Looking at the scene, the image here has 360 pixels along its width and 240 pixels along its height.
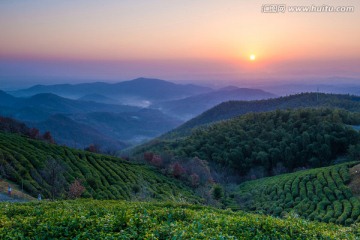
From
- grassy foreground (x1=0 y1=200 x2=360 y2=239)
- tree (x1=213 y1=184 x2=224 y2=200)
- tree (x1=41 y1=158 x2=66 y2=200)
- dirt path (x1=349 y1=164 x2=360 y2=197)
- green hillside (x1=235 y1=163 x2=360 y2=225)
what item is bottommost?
tree (x1=213 y1=184 x2=224 y2=200)

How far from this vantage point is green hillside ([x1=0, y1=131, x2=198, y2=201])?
→ 33.8 m

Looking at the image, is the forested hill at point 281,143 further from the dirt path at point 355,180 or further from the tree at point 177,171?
the dirt path at point 355,180

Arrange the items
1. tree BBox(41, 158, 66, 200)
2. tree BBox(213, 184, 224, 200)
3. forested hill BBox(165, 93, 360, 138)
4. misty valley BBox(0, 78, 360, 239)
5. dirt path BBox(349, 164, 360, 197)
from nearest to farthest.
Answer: misty valley BBox(0, 78, 360, 239)
tree BBox(41, 158, 66, 200)
dirt path BBox(349, 164, 360, 197)
tree BBox(213, 184, 224, 200)
forested hill BBox(165, 93, 360, 138)

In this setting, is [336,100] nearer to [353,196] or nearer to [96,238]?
[353,196]

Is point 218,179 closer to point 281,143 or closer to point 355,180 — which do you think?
point 281,143

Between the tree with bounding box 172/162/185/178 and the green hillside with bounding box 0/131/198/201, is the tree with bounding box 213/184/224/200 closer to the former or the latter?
the green hillside with bounding box 0/131/198/201

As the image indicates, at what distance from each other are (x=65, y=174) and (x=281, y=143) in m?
56.7

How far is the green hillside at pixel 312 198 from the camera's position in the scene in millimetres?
32312

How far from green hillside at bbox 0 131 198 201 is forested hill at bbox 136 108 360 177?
28812 millimetres

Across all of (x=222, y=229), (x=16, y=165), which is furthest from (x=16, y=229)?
(x=16, y=165)

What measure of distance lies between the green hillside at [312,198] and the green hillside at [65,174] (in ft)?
32.2

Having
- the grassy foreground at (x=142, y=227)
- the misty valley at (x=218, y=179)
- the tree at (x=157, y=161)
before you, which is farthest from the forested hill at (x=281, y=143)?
the grassy foreground at (x=142, y=227)

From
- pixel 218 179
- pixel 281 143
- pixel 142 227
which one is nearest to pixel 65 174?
pixel 142 227

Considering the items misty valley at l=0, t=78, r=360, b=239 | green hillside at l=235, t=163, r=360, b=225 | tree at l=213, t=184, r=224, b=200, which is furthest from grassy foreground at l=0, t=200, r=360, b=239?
tree at l=213, t=184, r=224, b=200
